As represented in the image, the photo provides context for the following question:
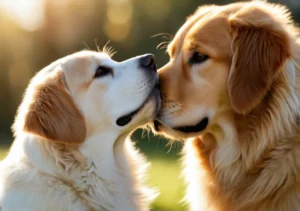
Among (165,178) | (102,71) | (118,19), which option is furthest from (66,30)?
(102,71)

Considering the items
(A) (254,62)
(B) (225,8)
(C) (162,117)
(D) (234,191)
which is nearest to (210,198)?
(D) (234,191)

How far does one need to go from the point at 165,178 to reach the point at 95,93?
569 centimetres

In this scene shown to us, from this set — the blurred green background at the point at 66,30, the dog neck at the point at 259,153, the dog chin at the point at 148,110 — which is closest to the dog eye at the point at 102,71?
the dog chin at the point at 148,110

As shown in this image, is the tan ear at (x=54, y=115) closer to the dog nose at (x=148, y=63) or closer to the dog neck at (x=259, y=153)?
the dog nose at (x=148, y=63)

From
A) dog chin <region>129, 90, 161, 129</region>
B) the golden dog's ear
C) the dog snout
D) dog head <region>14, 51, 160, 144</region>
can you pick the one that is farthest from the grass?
the golden dog's ear

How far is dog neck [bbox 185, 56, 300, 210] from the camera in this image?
13.4ft

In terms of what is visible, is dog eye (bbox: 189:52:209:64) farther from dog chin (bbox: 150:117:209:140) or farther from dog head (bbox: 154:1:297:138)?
dog chin (bbox: 150:117:209:140)

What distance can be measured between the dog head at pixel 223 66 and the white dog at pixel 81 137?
24 centimetres

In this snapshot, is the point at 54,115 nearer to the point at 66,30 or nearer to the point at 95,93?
the point at 95,93

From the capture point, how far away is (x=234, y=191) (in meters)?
4.34

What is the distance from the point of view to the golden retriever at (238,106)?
161 inches

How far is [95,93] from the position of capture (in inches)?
176

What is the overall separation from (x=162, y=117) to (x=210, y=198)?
0.82m

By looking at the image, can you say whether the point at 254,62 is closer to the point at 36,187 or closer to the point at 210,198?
the point at 210,198
